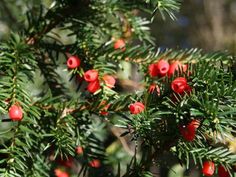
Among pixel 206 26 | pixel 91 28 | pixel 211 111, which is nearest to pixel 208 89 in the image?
pixel 211 111

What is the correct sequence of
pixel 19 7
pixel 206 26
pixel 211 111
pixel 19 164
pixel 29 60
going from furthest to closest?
pixel 206 26 < pixel 19 7 < pixel 29 60 < pixel 19 164 < pixel 211 111

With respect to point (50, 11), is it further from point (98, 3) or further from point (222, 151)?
point (222, 151)

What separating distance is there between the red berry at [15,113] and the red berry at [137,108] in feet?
0.51

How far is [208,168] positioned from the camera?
24.7 inches

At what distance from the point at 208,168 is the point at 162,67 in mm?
208

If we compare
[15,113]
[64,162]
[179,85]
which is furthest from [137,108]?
[64,162]

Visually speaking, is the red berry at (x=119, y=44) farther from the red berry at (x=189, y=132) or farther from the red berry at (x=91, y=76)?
the red berry at (x=189, y=132)

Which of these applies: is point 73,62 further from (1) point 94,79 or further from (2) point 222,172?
(2) point 222,172

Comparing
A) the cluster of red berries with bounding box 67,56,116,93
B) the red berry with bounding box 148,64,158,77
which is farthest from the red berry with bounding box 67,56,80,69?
the red berry with bounding box 148,64,158,77

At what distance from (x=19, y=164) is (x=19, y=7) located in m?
0.76

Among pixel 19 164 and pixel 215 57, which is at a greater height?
pixel 215 57

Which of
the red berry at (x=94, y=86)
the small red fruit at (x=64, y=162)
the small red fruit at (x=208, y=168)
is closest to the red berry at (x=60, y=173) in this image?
the small red fruit at (x=64, y=162)

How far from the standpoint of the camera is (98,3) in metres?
0.86

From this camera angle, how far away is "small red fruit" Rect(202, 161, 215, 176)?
2.04ft
